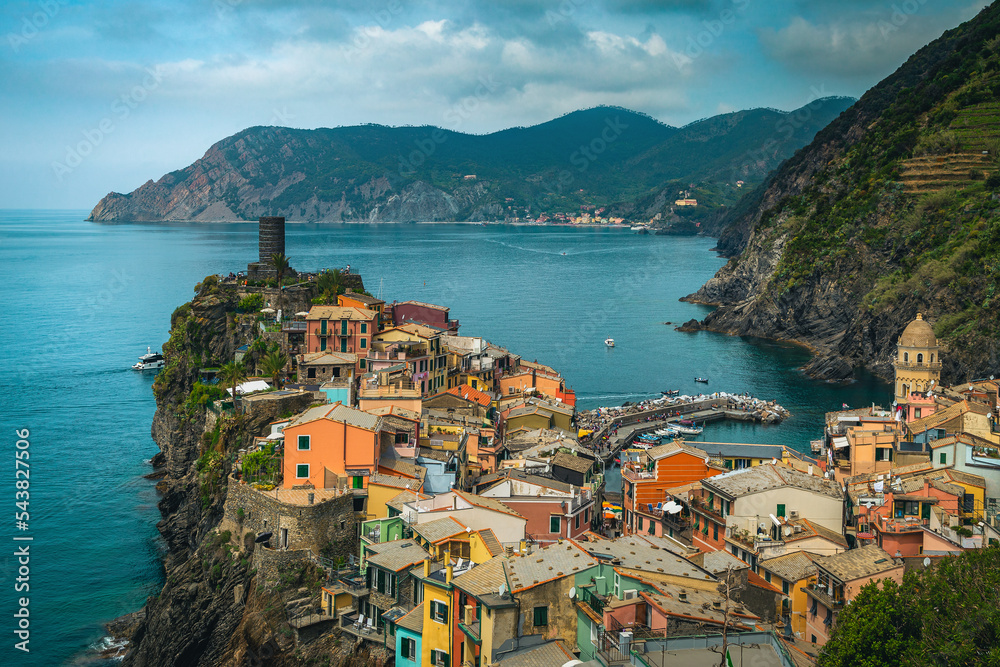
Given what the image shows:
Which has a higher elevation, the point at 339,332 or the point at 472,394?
the point at 339,332

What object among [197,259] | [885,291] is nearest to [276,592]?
[885,291]

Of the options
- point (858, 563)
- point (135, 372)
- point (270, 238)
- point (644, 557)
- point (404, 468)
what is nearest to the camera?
point (644, 557)

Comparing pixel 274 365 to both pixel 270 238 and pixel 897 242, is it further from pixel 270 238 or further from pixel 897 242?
pixel 897 242

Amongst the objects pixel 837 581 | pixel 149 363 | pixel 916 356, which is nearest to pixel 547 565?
pixel 837 581

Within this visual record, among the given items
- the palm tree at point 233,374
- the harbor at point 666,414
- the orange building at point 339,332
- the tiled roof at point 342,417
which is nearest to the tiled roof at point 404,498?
the tiled roof at point 342,417

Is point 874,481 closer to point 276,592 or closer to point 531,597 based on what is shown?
point 531,597

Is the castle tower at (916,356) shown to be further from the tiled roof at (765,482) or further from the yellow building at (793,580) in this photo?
the yellow building at (793,580)
